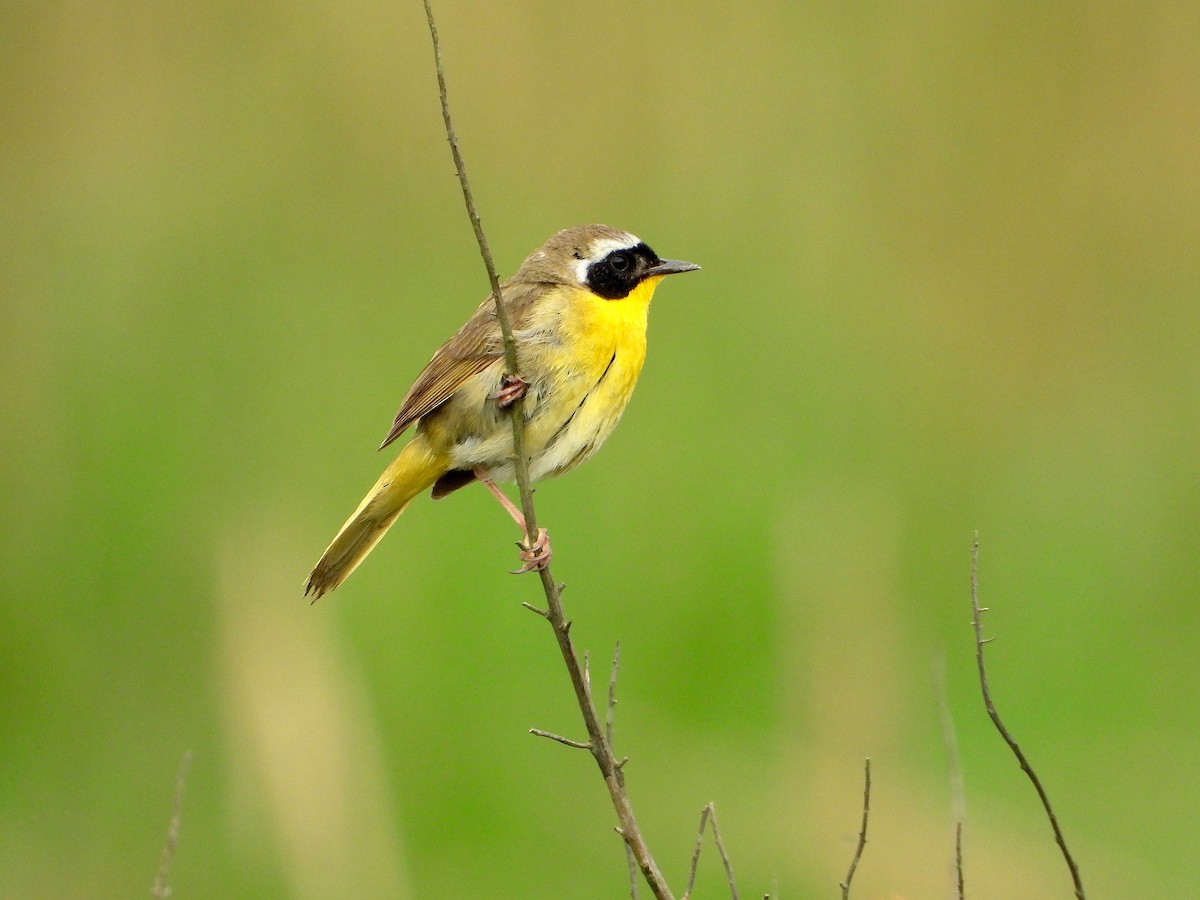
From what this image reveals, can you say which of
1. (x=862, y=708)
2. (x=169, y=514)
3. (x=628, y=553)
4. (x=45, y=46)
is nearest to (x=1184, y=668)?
(x=862, y=708)

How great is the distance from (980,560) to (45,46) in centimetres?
507

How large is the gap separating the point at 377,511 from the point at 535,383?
734mm

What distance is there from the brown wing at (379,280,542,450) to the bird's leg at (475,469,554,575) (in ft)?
1.03

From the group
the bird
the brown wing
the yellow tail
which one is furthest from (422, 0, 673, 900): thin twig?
the yellow tail

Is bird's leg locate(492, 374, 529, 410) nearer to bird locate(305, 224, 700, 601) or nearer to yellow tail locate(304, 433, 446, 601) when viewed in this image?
bird locate(305, 224, 700, 601)

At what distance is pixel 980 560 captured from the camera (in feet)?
24.8

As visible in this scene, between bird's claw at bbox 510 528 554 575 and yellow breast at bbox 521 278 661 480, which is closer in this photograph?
bird's claw at bbox 510 528 554 575

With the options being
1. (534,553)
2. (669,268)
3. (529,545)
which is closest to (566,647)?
(534,553)

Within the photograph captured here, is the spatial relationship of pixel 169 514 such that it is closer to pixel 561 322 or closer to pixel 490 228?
pixel 490 228

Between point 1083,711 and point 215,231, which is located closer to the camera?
point 1083,711

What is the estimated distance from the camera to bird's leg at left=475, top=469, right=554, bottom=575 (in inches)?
135

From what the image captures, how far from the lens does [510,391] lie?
4109 mm

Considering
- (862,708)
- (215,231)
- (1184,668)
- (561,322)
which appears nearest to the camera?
(561,322)

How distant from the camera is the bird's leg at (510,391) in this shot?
3.64 meters
